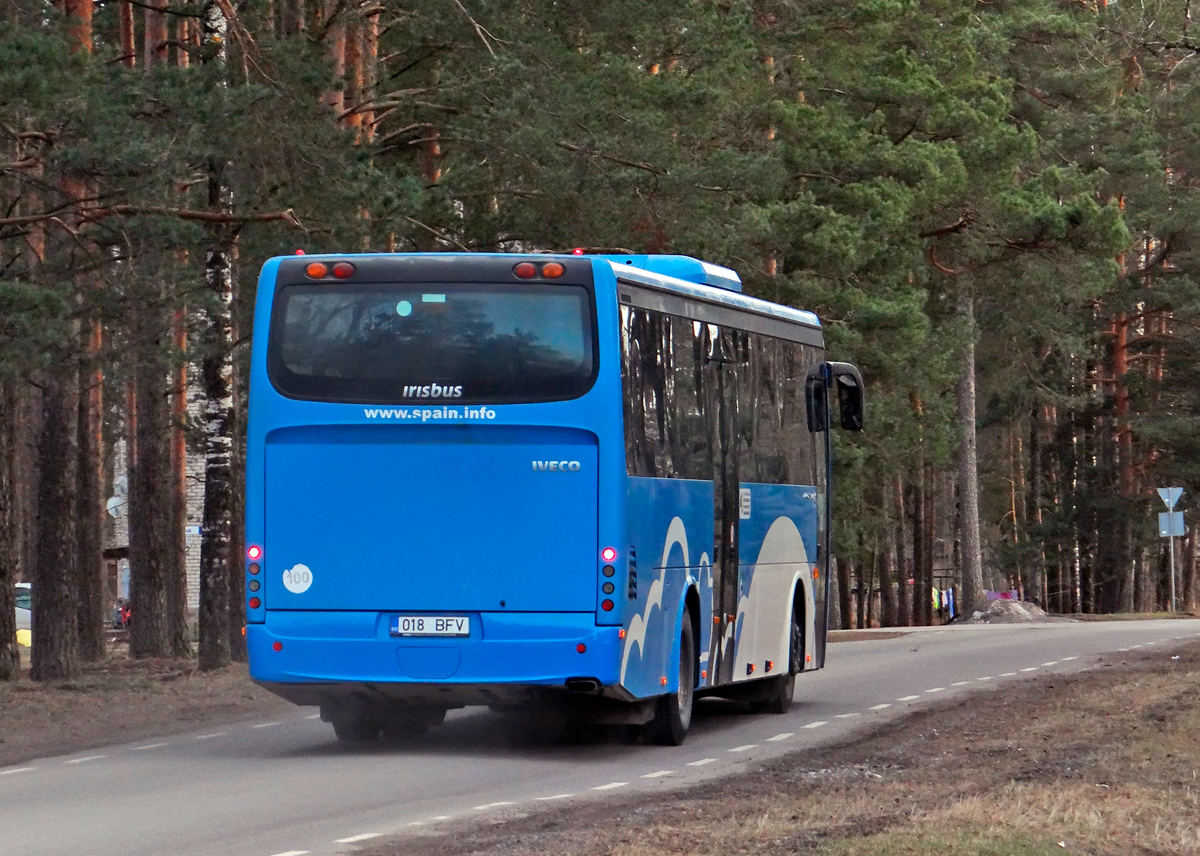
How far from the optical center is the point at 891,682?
2427 cm

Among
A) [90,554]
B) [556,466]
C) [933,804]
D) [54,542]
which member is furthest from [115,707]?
[90,554]

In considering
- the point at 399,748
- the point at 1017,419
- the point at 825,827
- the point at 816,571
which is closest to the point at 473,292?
the point at 399,748

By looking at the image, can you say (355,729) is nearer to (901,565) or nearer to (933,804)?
(933,804)

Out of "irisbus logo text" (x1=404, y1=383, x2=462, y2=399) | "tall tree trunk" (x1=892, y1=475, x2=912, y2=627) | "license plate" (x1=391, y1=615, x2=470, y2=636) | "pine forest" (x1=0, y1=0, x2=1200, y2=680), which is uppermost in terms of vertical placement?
"pine forest" (x1=0, y1=0, x2=1200, y2=680)

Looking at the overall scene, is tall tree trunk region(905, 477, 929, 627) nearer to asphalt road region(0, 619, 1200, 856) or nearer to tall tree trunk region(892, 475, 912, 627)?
tall tree trunk region(892, 475, 912, 627)

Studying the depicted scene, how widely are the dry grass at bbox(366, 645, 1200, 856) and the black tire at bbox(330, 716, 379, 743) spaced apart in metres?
3.41

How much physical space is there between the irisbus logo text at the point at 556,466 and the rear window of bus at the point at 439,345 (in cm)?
44

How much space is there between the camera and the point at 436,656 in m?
15.0

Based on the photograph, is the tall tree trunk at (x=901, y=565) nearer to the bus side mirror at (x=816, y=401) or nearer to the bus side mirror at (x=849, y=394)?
the bus side mirror at (x=849, y=394)

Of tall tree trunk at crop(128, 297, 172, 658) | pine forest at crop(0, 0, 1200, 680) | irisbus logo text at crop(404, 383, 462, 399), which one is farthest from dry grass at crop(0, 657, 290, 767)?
tall tree trunk at crop(128, 297, 172, 658)

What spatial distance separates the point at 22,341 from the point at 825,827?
1130 centimetres

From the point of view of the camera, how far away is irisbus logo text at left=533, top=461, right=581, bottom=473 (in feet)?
49.2

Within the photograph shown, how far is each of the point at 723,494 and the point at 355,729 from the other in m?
3.50

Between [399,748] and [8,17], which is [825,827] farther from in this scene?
[8,17]
